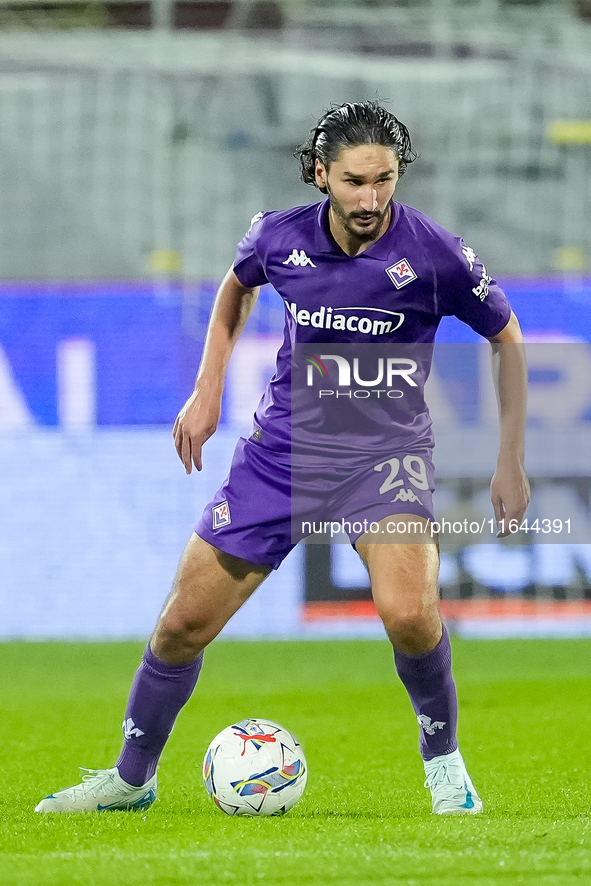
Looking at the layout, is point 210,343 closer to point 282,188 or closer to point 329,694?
point 329,694

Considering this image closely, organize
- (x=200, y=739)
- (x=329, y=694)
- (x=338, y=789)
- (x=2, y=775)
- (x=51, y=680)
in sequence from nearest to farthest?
(x=338, y=789) < (x=2, y=775) < (x=200, y=739) < (x=329, y=694) < (x=51, y=680)

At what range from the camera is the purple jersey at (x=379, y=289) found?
330 cm

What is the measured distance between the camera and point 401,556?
3248 mm

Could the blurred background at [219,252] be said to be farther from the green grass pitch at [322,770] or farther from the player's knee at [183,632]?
the player's knee at [183,632]

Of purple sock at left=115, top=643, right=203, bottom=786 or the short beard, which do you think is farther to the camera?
purple sock at left=115, top=643, right=203, bottom=786

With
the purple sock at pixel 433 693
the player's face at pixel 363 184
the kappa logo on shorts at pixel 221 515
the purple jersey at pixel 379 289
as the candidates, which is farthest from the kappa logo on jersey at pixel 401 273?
the purple sock at pixel 433 693

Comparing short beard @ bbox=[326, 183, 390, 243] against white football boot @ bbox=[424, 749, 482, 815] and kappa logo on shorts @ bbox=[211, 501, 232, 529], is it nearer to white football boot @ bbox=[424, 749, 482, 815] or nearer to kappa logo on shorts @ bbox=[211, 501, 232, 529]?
kappa logo on shorts @ bbox=[211, 501, 232, 529]

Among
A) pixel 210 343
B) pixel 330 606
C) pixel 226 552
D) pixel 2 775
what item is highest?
pixel 210 343

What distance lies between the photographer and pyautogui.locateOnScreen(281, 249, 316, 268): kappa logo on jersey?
339 cm

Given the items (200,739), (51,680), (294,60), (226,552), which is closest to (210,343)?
(226,552)

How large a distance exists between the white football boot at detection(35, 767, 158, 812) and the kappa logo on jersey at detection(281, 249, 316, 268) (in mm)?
1479

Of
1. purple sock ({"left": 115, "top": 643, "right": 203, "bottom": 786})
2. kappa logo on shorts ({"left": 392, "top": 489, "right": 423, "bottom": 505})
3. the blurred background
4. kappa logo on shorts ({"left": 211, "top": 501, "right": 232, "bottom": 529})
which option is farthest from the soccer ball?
the blurred background

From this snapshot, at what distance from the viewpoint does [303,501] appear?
11.1 feet

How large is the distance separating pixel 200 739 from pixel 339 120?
2.96 m
